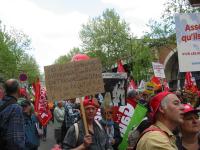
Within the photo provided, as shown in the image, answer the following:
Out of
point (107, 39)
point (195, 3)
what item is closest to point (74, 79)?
point (195, 3)

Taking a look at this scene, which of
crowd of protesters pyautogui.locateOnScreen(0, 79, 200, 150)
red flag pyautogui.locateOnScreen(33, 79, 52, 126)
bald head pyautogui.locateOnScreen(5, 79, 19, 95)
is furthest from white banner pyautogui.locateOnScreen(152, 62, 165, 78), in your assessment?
bald head pyautogui.locateOnScreen(5, 79, 19, 95)

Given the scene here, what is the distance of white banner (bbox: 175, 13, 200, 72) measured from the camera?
6836 millimetres

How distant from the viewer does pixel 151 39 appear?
3681cm

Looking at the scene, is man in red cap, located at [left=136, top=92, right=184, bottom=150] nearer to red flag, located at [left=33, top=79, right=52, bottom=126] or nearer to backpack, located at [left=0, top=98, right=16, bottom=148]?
backpack, located at [left=0, top=98, right=16, bottom=148]

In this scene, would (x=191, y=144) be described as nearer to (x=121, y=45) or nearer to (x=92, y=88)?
(x=92, y=88)

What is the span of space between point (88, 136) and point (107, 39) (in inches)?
2119

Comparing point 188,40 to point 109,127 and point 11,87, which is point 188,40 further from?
point 11,87

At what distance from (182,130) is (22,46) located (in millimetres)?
66564

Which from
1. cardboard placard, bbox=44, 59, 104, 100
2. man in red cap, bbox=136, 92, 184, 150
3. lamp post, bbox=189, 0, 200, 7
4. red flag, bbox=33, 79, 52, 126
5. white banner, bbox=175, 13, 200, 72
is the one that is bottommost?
red flag, bbox=33, 79, 52, 126

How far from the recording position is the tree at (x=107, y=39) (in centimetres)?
5825

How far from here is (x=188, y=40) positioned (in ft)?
22.9

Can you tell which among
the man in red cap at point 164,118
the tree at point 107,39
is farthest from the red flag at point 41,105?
the tree at point 107,39

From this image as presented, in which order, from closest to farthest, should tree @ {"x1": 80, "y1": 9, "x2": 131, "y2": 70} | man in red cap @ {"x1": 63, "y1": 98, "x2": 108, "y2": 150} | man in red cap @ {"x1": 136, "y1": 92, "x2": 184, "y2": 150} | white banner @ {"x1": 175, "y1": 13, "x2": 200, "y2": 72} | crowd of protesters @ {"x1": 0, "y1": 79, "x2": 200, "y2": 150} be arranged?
man in red cap @ {"x1": 136, "y1": 92, "x2": 184, "y2": 150}, crowd of protesters @ {"x1": 0, "y1": 79, "x2": 200, "y2": 150}, man in red cap @ {"x1": 63, "y1": 98, "x2": 108, "y2": 150}, white banner @ {"x1": 175, "y1": 13, "x2": 200, "y2": 72}, tree @ {"x1": 80, "y1": 9, "x2": 131, "y2": 70}

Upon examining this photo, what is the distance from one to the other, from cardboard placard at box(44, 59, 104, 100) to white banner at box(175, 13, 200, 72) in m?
1.67
